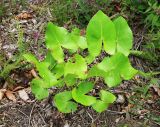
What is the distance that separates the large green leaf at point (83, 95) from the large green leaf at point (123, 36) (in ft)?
0.97

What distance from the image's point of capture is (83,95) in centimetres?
231

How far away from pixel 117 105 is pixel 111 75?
1.45ft

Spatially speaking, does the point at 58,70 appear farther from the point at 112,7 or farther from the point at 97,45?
the point at 112,7

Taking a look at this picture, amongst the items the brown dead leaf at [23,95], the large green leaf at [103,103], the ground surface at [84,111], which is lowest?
the ground surface at [84,111]

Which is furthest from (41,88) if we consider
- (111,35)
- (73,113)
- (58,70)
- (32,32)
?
(32,32)

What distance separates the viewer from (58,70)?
7.80ft

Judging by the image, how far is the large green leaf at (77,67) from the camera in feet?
7.38

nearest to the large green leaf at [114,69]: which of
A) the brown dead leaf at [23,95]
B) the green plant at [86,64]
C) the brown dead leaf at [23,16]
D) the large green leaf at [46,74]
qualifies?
the green plant at [86,64]

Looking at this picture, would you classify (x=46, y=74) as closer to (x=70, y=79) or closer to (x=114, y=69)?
(x=70, y=79)

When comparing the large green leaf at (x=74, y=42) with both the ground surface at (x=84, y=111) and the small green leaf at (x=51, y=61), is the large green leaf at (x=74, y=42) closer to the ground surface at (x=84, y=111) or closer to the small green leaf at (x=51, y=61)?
the small green leaf at (x=51, y=61)

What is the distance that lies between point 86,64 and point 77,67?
0.27ft

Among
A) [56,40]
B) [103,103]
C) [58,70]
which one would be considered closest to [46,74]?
[58,70]

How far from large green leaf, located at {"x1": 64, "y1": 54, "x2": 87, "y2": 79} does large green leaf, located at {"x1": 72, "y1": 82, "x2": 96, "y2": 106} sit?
0.08 metres

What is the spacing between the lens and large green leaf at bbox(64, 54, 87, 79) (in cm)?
225
